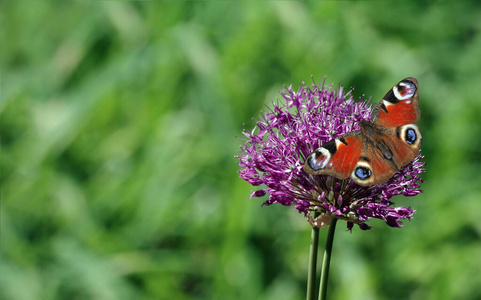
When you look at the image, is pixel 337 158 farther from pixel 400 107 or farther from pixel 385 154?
pixel 400 107

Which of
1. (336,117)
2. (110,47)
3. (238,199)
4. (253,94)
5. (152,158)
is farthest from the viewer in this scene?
(110,47)

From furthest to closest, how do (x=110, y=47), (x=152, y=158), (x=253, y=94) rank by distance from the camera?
(x=110, y=47) < (x=253, y=94) < (x=152, y=158)

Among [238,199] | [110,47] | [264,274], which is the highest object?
[110,47]

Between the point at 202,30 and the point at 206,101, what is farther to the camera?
the point at 202,30

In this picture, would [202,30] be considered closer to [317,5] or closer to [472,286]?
[317,5]

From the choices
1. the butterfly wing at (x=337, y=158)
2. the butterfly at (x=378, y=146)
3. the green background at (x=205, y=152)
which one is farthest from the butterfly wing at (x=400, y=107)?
the green background at (x=205, y=152)

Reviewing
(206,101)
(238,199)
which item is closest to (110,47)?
(206,101)
